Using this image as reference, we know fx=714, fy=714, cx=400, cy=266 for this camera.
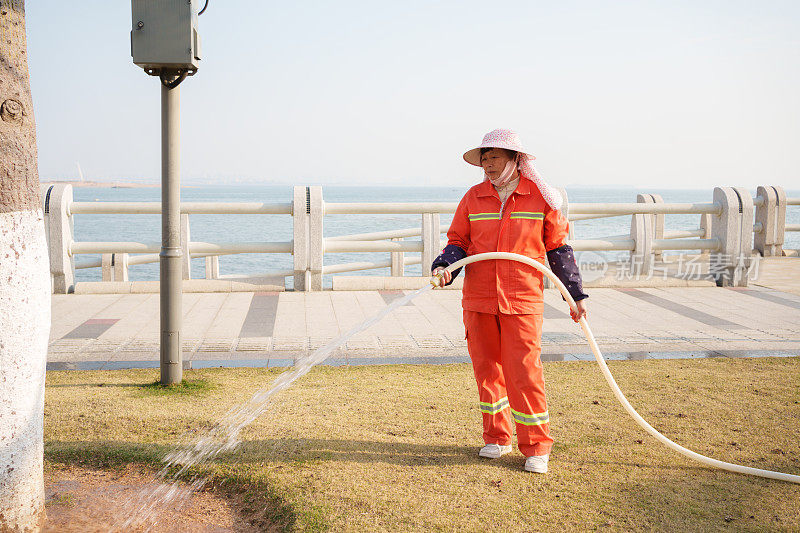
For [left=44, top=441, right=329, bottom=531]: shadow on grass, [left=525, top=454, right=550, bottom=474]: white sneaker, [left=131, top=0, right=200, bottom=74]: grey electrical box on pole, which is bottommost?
[left=44, top=441, right=329, bottom=531]: shadow on grass

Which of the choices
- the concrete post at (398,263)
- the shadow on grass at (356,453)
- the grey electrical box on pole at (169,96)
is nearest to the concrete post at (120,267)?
the concrete post at (398,263)

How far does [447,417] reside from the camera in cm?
484

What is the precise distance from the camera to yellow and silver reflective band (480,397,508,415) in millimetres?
4098

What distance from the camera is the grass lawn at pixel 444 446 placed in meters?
3.48

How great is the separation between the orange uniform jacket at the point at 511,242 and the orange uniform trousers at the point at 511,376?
9cm

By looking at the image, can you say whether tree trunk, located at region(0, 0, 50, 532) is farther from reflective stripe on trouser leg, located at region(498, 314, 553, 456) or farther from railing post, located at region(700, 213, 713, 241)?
railing post, located at region(700, 213, 713, 241)

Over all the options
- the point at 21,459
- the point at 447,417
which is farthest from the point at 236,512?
the point at 447,417

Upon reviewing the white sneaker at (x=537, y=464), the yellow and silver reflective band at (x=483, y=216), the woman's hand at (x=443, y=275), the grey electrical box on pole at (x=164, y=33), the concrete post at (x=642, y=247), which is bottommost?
the white sneaker at (x=537, y=464)

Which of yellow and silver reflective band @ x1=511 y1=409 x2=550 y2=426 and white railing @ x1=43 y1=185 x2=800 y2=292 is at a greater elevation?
white railing @ x1=43 y1=185 x2=800 y2=292

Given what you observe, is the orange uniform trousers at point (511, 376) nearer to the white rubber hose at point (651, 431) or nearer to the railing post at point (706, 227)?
the white rubber hose at point (651, 431)

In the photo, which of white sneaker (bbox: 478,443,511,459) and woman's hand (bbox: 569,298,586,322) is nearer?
woman's hand (bbox: 569,298,586,322)

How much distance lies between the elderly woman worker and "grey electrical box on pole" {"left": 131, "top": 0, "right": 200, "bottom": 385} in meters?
2.21

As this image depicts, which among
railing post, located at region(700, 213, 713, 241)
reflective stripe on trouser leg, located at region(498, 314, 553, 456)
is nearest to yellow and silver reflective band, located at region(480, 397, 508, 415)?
reflective stripe on trouser leg, located at region(498, 314, 553, 456)

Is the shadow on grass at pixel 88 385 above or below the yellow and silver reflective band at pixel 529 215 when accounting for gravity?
below
